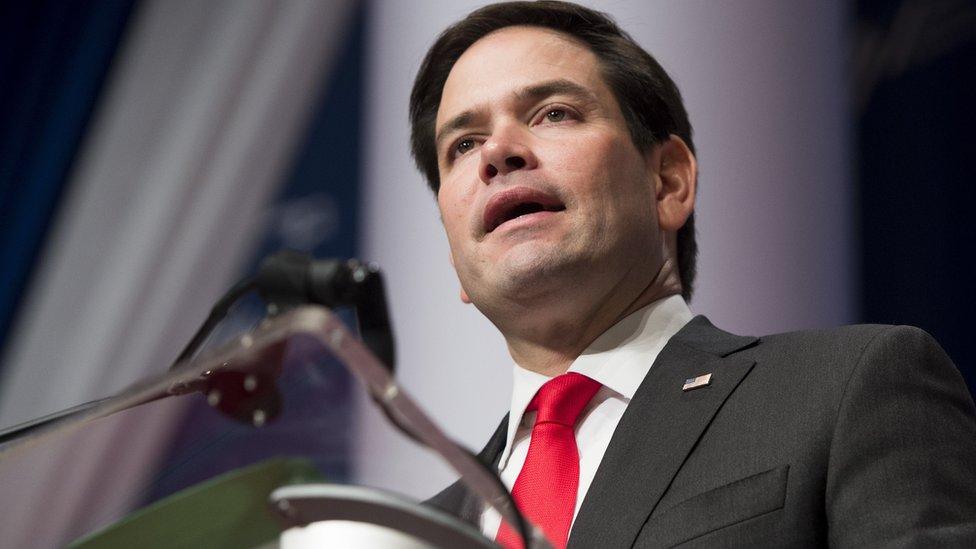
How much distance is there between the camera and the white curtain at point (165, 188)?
2463mm

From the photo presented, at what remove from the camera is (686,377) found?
133cm

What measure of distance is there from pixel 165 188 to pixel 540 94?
49.5 inches

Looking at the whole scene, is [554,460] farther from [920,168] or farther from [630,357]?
[920,168]

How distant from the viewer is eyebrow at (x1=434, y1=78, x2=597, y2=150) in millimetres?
1629

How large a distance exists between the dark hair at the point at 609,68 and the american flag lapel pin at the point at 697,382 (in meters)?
0.50

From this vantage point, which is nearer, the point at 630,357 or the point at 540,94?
the point at 630,357

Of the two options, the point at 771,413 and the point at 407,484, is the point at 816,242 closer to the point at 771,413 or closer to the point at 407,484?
the point at 771,413

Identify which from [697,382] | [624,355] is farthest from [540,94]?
[697,382]

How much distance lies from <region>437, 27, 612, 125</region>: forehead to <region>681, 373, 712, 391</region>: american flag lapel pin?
0.57m

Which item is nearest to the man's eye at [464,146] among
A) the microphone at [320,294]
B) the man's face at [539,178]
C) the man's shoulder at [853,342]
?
the man's face at [539,178]

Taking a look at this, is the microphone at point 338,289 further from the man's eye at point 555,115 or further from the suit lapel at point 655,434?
the man's eye at point 555,115

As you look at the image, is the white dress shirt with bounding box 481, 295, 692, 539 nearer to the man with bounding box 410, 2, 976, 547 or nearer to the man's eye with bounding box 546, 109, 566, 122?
the man with bounding box 410, 2, 976, 547

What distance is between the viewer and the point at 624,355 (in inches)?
58.6

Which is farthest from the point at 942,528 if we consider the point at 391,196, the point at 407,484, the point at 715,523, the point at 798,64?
the point at 391,196
